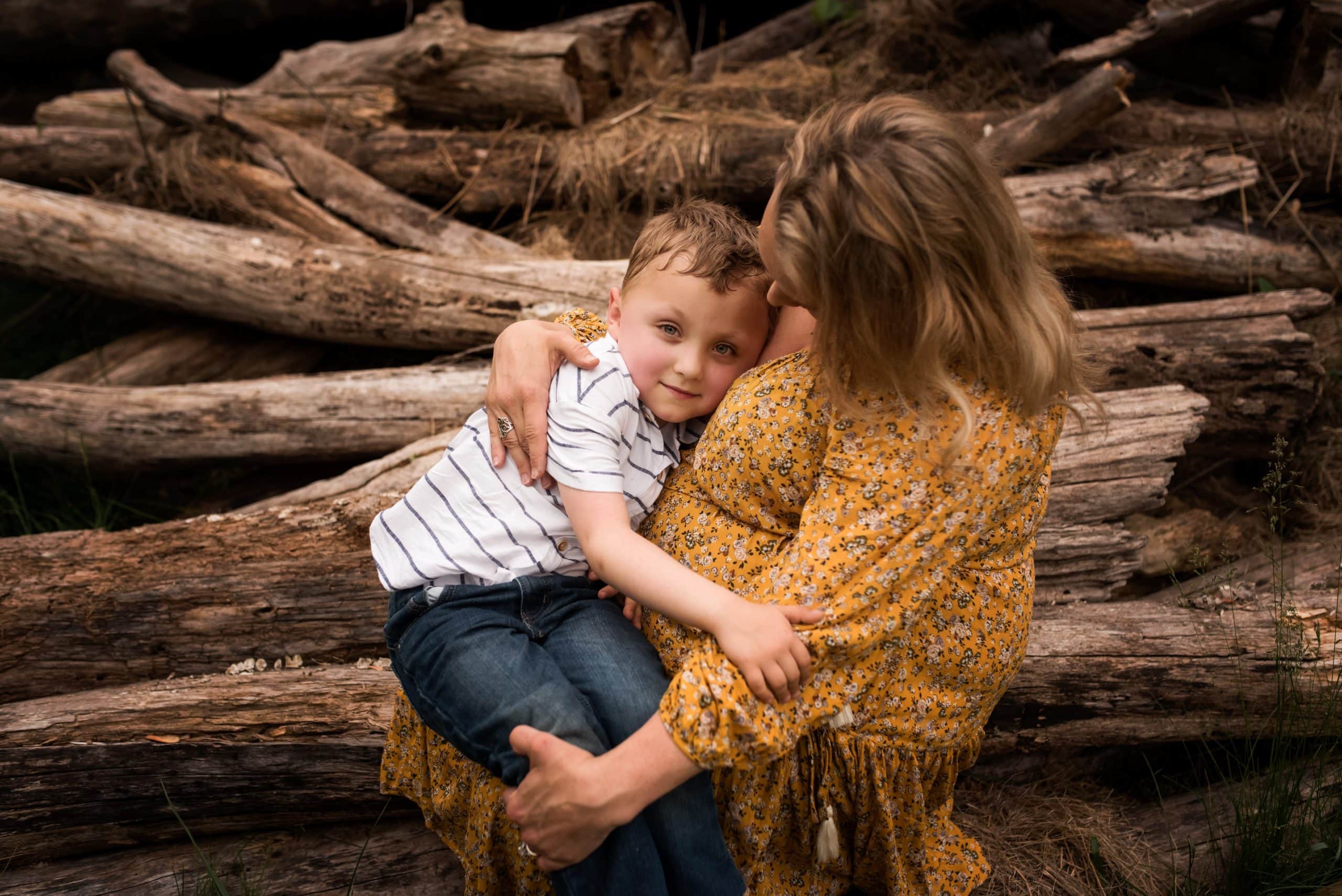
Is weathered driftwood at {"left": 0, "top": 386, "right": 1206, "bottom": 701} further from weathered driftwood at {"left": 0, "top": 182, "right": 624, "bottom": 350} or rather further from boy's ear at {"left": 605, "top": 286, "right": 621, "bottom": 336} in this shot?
boy's ear at {"left": 605, "top": 286, "right": 621, "bottom": 336}

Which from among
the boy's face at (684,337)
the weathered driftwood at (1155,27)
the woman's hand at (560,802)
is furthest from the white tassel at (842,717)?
the weathered driftwood at (1155,27)

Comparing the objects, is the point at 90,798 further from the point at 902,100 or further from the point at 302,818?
the point at 902,100

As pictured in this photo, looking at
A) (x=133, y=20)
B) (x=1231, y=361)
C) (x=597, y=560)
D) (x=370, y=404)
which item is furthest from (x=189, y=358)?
(x=1231, y=361)

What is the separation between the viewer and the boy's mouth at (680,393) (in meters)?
1.97

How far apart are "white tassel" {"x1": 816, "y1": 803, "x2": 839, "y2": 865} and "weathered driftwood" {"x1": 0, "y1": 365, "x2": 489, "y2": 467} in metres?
2.26

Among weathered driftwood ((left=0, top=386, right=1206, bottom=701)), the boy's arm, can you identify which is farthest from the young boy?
weathered driftwood ((left=0, top=386, right=1206, bottom=701))

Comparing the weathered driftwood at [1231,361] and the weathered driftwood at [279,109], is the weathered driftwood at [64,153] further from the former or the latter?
the weathered driftwood at [1231,361]

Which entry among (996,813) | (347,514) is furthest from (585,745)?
(347,514)

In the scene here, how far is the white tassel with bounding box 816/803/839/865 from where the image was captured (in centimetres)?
179

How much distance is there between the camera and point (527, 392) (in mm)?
1943

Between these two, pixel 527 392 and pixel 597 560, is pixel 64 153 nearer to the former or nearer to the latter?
pixel 527 392

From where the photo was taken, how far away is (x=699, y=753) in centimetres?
151

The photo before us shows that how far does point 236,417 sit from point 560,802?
2.70 meters

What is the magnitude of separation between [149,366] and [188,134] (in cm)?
114
